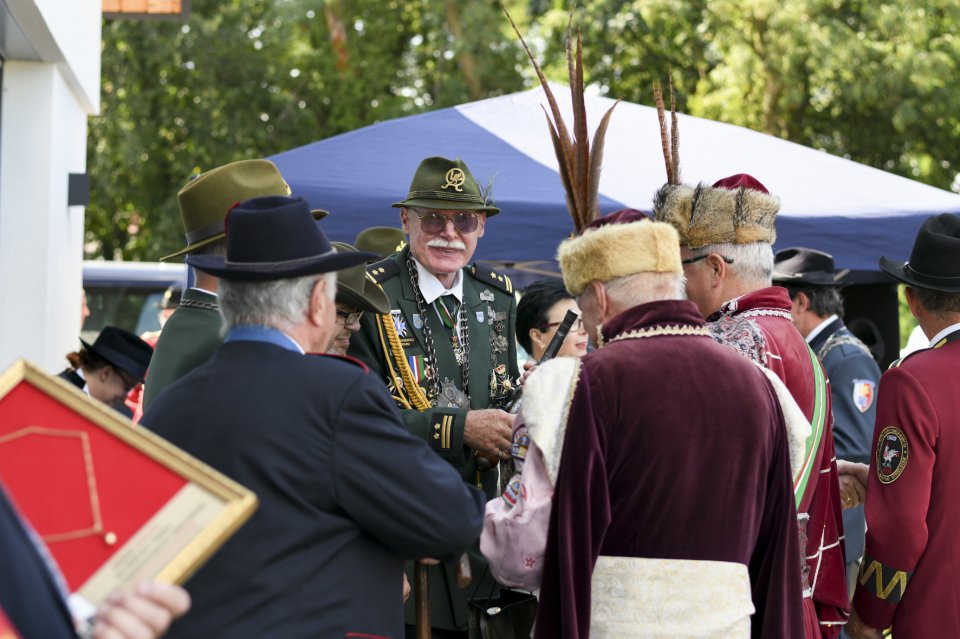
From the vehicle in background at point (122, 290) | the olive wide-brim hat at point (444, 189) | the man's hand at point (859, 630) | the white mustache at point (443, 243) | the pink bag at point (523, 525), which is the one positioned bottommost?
the vehicle in background at point (122, 290)

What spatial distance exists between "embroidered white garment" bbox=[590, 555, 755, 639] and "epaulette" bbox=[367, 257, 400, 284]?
1489mm

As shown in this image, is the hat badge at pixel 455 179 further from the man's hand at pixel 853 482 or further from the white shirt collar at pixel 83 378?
the white shirt collar at pixel 83 378

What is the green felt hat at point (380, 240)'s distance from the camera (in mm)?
4770

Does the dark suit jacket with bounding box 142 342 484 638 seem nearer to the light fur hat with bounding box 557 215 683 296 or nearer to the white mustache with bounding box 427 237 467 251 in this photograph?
the light fur hat with bounding box 557 215 683 296

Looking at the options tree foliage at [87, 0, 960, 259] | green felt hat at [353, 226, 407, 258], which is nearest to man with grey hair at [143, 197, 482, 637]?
green felt hat at [353, 226, 407, 258]

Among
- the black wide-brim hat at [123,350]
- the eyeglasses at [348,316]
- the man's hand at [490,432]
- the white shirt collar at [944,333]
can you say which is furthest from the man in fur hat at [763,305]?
the black wide-brim hat at [123,350]

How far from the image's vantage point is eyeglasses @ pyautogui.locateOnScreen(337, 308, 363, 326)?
370cm

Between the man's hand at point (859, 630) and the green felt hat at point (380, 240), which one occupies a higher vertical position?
the green felt hat at point (380, 240)

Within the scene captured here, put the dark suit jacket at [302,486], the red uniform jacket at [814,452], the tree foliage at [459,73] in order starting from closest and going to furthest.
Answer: the dark suit jacket at [302,486] → the red uniform jacket at [814,452] → the tree foliage at [459,73]

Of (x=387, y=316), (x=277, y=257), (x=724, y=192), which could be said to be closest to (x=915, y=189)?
(x=724, y=192)

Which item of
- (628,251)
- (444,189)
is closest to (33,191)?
(444,189)

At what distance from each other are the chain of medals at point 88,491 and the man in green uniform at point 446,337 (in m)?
1.78

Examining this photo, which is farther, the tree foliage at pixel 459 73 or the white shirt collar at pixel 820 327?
the tree foliage at pixel 459 73

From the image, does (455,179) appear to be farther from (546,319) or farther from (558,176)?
(558,176)
